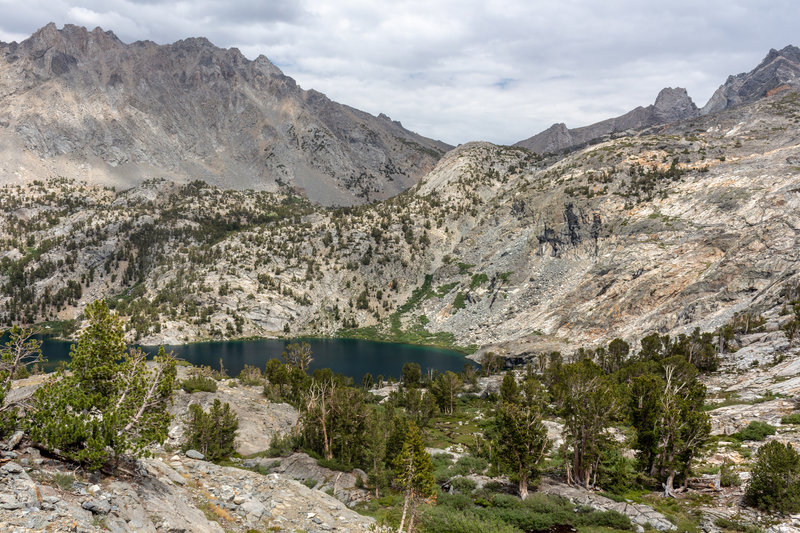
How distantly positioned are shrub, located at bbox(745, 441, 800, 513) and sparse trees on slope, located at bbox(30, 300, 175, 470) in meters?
35.1

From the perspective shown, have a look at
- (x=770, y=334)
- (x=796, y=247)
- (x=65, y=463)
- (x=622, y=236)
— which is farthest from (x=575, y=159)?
(x=65, y=463)

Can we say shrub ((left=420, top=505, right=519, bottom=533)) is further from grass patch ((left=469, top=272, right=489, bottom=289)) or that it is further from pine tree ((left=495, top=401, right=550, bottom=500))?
grass patch ((left=469, top=272, right=489, bottom=289))

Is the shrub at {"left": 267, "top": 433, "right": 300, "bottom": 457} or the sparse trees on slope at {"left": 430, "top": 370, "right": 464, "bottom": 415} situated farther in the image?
the sparse trees on slope at {"left": 430, "top": 370, "right": 464, "bottom": 415}

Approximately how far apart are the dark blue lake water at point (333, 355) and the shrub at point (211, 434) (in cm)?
A: 7115

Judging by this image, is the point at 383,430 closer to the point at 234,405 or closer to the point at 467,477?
the point at 467,477

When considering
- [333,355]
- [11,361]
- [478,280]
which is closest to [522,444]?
[11,361]

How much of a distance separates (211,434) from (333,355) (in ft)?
326

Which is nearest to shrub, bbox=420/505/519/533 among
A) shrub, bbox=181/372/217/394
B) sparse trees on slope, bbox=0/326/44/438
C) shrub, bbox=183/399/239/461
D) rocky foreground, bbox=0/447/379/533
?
rocky foreground, bbox=0/447/379/533

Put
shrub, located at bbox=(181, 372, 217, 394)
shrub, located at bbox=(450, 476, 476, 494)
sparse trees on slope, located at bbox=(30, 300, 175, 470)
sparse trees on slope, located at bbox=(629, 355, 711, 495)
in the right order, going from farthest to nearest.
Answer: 1. shrub, located at bbox=(181, 372, 217, 394)
2. shrub, located at bbox=(450, 476, 476, 494)
3. sparse trees on slope, located at bbox=(629, 355, 711, 495)
4. sparse trees on slope, located at bbox=(30, 300, 175, 470)

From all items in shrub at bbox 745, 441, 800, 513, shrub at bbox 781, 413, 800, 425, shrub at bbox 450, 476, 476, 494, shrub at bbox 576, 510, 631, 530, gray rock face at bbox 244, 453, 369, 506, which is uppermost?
shrub at bbox 745, 441, 800, 513

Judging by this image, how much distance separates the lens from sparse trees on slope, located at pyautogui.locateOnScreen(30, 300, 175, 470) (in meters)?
15.1

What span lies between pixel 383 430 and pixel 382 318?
137 metres

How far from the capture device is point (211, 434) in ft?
121

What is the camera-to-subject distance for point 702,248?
111 metres
